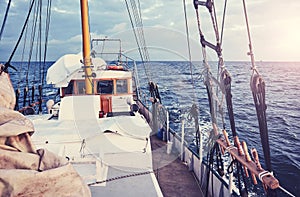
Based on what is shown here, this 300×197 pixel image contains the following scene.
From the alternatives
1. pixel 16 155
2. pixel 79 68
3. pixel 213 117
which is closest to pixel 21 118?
pixel 16 155

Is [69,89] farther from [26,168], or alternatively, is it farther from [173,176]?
[26,168]

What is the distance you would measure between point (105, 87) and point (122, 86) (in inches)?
22.8

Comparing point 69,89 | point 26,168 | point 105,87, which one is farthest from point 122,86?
point 26,168

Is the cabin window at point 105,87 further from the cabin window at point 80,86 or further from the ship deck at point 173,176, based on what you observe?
the ship deck at point 173,176

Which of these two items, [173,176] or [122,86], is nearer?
[173,176]

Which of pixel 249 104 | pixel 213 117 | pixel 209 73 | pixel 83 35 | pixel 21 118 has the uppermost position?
pixel 83 35

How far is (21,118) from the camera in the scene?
1.55m

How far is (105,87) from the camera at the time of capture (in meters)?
9.00

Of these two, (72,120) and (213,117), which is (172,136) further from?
(213,117)

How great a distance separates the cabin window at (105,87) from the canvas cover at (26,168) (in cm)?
745

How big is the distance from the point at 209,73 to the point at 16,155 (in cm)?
327

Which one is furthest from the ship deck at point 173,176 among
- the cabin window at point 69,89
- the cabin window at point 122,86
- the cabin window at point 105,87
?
the cabin window at point 69,89

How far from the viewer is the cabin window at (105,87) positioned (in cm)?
897

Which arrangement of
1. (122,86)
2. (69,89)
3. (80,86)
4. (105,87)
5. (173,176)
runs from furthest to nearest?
(122,86)
(105,87)
(69,89)
(80,86)
(173,176)
